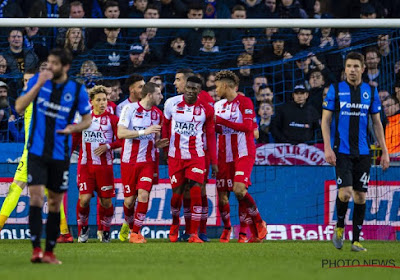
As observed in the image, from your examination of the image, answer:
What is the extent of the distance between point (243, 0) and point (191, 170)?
6077mm

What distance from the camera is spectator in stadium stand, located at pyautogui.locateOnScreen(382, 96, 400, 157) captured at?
46.0ft

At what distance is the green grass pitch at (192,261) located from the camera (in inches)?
286

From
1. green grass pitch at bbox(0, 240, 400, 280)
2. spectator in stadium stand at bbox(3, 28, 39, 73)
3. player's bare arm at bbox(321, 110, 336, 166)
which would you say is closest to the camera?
green grass pitch at bbox(0, 240, 400, 280)

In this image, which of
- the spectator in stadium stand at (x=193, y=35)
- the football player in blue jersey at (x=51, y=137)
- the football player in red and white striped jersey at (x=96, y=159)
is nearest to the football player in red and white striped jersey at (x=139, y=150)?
the football player in red and white striped jersey at (x=96, y=159)

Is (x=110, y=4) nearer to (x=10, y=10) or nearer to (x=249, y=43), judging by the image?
(x=10, y=10)

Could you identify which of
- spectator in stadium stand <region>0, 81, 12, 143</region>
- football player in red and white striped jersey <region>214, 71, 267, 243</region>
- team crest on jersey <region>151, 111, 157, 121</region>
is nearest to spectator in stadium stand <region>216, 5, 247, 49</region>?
football player in red and white striped jersey <region>214, 71, 267, 243</region>

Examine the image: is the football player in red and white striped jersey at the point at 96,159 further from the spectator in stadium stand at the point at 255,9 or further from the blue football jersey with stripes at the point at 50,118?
the spectator in stadium stand at the point at 255,9

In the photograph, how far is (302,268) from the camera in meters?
8.07

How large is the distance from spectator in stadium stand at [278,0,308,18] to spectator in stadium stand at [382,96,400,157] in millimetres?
3396

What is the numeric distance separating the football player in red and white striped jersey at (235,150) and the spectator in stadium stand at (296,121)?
1926 millimetres

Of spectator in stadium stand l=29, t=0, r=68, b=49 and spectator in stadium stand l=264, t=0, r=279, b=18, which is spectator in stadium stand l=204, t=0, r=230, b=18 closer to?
spectator in stadium stand l=264, t=0, r=279, b=18

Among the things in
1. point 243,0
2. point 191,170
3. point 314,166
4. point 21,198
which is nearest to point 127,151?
point 191,170

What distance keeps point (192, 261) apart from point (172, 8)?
887cm

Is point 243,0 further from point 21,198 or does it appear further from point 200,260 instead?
point 200,260
